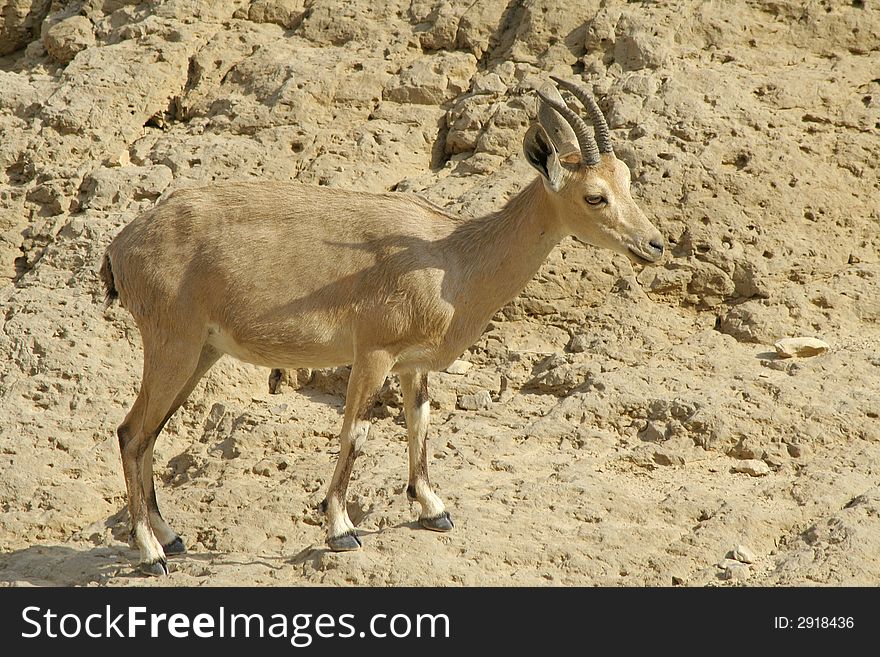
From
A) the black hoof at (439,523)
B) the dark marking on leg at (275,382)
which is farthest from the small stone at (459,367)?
the black hoof at (439,523)

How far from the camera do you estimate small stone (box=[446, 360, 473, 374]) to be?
1138 cm

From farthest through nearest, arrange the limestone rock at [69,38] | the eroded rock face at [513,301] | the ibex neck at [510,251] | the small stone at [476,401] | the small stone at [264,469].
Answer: the limestone rock at [69,38] < the small stone at [476,401] < the small stone at [264,469] < the eroded rock face at [513,301] < the ibex neck at [510,251]

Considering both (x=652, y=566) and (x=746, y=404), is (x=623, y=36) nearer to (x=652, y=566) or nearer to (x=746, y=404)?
(x=746, y=404)

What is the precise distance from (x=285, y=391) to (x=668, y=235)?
160 inches

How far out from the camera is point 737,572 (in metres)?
8.30

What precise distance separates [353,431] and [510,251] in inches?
71.5

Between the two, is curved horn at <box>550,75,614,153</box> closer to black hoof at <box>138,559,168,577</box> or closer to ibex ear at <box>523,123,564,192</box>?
ibex ear at <box>523,123,564,192</box>

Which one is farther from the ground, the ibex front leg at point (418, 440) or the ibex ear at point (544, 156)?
the ibex ear at point (544, 156)

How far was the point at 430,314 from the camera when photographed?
880 centimetres

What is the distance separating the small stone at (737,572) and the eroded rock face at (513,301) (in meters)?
0.10

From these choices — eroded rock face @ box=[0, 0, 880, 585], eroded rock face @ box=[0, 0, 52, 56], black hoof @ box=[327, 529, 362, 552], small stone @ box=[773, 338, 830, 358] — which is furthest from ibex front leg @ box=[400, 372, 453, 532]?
eroded rock face @ box=[0, 0, 52, 56]

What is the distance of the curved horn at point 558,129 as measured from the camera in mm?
9195

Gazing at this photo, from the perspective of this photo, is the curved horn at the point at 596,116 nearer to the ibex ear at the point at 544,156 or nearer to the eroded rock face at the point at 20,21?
the ibex ear at the point at 544,156

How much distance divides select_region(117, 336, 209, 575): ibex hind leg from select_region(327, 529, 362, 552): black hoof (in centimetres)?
130
